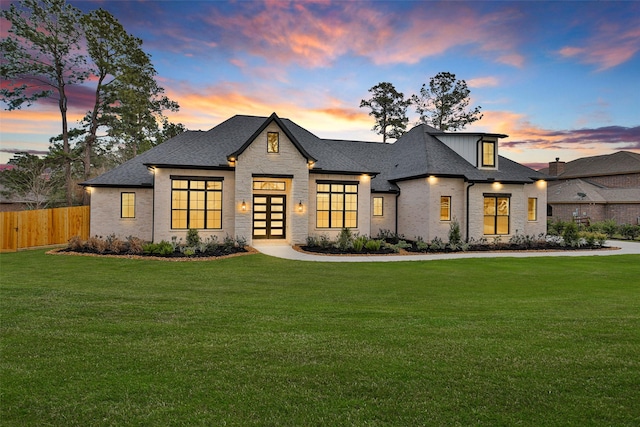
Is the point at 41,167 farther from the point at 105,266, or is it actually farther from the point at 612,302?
the point at 612,302

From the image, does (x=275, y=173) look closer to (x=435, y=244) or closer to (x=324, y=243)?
(x=324, y=243)

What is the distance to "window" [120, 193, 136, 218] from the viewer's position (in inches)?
776

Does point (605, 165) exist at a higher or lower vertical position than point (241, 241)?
higher

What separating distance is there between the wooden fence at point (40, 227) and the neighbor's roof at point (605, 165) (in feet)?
162

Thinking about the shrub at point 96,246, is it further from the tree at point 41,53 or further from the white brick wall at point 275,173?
the tree at point 41,53

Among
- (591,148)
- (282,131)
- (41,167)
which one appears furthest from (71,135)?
(591,148)

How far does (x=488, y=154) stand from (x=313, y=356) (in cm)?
2105

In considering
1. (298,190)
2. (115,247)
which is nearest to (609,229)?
(298,190)

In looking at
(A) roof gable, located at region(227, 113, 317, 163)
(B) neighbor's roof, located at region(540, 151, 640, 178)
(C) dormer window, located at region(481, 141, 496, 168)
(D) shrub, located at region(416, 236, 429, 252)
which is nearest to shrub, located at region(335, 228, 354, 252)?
(D) shrub, located at region(416, 236, 429, 252)

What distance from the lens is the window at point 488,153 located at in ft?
72.3

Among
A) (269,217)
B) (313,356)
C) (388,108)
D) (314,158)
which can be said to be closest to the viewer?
(313,356)

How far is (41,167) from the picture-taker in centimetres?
2744

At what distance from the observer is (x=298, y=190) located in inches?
749

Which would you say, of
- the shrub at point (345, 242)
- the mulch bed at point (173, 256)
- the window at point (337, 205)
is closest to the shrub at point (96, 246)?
the mulch bed at point (173, 256)
